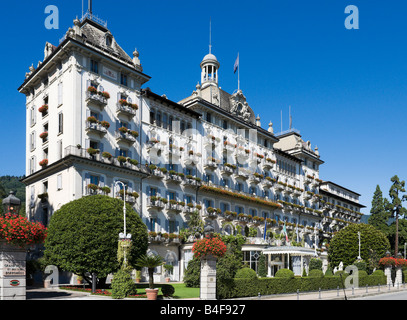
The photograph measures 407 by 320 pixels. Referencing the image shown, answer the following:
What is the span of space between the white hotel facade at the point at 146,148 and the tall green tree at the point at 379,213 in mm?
35298

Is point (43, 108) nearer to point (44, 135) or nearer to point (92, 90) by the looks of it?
point (44, 135)

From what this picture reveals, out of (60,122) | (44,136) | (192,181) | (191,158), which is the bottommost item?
(192,181)

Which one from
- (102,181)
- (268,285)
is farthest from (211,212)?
(268,285)

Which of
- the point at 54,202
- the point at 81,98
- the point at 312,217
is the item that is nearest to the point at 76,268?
the point at 54,202

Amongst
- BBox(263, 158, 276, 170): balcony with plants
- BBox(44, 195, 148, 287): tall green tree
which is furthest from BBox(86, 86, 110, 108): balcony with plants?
BBox(263, 158, 276, 170): balcony with plants

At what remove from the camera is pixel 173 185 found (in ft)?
188

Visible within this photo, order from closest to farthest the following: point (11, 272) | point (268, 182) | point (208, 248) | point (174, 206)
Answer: point (11, 272)
point (208, 248)
point (174, 206)
point (268, 182)

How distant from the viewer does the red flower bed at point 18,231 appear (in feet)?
64.3

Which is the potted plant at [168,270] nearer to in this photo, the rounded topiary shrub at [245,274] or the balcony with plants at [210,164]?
the balcony with plants at [210,164]

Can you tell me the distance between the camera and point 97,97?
48.4 meters

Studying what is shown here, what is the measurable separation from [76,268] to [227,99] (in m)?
43.2

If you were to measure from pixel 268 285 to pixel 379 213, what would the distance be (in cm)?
7228

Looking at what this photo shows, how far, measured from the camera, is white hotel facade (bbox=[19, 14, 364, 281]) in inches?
1874

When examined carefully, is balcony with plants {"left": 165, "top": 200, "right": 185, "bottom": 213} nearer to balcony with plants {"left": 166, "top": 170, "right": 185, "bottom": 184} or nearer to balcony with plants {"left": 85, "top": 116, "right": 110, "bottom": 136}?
balcony with plants {"left": 166, "top": 170, "right": 185, "bottom": 184}
